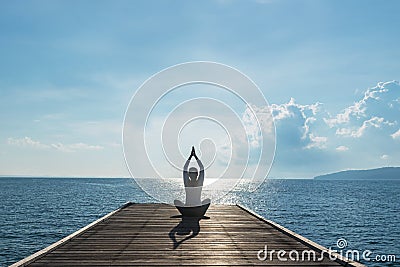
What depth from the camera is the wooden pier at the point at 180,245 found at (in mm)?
8852

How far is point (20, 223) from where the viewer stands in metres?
41.1

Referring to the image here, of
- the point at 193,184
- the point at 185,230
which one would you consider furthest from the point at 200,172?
the point at 185,230

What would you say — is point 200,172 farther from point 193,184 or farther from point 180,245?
point 180,245

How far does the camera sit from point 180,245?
10594 millimetres

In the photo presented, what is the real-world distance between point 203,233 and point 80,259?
14.4 ft

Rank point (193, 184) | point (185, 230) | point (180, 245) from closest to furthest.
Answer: point (180, 245), point (185, 230), point (193, 184)

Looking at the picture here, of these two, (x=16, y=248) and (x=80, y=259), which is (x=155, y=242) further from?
(x=16, y=248)

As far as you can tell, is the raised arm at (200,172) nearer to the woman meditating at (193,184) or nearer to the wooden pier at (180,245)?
the woman meditating at (193,184)

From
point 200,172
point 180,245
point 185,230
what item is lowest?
point 180,245

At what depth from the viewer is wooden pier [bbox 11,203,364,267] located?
885 centimetres

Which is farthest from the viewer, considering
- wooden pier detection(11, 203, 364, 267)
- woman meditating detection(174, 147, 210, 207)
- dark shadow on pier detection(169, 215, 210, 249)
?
woman meditating detection(174, 147, 210, 207)

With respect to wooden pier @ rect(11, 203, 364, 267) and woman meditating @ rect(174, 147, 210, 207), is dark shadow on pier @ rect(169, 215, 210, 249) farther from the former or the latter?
woman meditating @ rect(174, 147, 210, 207)

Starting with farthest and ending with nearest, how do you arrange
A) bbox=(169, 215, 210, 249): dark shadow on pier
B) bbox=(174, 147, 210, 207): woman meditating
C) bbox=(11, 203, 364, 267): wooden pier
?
bbox=(174, 147, 210, 207): woman meditating → bbox=(169, 215, 210, 249): dark shadow on pier → bbox=(11, 203, 364, 267): wooden pier

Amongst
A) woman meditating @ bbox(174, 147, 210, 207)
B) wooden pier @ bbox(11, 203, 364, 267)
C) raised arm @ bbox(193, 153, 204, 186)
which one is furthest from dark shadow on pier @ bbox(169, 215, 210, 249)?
raised arm @ bbox(193, 153, 204, 186)
